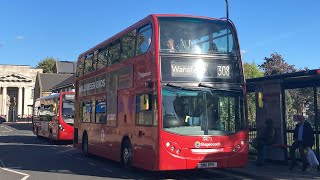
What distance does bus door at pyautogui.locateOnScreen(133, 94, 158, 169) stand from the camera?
1088 cm

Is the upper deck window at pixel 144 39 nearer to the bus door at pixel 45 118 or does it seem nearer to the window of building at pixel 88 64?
the window of building at pixel 88 64

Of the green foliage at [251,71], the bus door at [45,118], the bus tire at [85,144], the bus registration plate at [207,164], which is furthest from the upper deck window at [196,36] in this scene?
the green foliage at [251,71]

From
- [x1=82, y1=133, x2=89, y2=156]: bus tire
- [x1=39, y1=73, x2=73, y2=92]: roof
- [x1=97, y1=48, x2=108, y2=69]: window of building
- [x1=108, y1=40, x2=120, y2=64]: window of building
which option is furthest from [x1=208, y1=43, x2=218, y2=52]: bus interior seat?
[x1=39, y1=73, x2=73, y2=92]: roof

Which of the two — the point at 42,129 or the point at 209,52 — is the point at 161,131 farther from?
the point at 42,129

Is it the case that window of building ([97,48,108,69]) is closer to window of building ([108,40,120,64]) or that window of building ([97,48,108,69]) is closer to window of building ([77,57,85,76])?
window of building ([108,40,120,64])

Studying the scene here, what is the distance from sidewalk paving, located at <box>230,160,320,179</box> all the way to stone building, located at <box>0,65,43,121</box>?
92.6 meters

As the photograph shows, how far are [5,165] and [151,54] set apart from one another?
7.34m

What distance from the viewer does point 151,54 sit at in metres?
11.1

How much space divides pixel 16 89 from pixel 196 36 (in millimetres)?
100360

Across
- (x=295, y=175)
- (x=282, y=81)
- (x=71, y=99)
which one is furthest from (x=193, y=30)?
(x=71, y=99)

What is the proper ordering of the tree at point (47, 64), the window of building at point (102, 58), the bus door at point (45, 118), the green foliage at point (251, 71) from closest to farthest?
A: the window of building at point (102, 58)
the bus door at point (45, 118)
the green foliage at point (251, 71)
the tree at point (47, 64)

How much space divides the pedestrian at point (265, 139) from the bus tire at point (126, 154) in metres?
4.09

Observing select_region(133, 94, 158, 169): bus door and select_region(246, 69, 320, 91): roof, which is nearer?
select_region(133, 94, 158, 169): bus door

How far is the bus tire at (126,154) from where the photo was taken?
1259 centimetres
